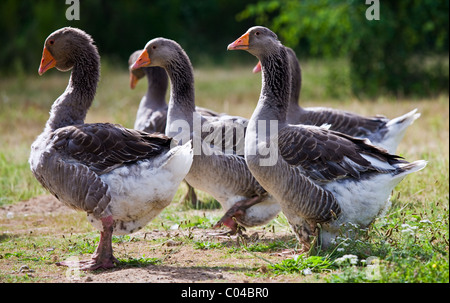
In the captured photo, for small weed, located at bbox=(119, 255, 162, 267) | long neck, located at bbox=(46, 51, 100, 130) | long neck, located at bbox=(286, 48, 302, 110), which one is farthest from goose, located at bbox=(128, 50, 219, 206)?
small weed, located at bbox=(119, 255, 162, 267)

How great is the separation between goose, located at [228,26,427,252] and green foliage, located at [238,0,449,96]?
32.0ft

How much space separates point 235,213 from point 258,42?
6.16 ft

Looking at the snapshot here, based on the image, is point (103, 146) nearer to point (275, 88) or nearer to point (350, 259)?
point (275, 88)

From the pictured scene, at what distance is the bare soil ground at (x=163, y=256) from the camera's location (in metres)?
4.59

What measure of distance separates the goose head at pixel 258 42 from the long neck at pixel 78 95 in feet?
4.64

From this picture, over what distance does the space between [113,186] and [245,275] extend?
1.36m

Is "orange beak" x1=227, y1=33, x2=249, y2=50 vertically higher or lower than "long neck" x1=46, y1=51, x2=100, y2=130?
higher

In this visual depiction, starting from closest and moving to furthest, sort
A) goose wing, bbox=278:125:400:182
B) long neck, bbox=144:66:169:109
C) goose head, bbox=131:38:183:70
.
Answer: goose wing, bbox=278:125:400:182, goose head, bbox=131:38:183:70, long neck, bbox=144:66:169:109

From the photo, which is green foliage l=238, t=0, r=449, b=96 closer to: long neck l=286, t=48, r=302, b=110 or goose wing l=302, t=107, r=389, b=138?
long neck l=286, t=48, r=302, b=110

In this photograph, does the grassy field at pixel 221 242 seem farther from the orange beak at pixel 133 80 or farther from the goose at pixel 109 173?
the orange beak at pixel 133 80

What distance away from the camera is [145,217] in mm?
5223

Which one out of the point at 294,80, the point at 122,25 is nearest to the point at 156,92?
the point at 294,80

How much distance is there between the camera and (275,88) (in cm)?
543

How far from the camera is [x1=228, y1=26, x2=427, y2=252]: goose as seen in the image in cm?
500
